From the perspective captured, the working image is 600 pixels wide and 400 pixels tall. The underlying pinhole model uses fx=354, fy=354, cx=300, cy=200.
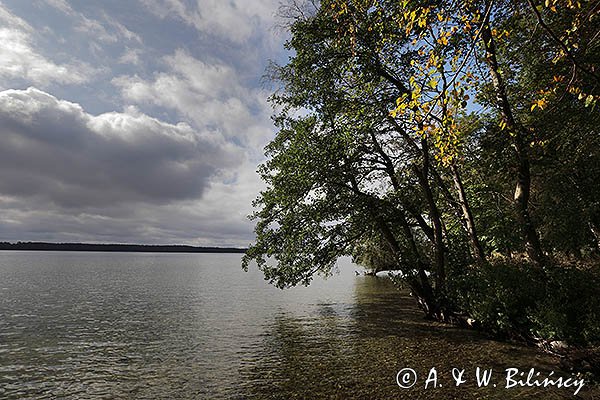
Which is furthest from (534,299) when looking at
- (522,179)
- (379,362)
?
(379,362)

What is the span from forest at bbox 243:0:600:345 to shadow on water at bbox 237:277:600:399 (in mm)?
2183

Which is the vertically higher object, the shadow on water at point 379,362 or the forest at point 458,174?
the forest at point 458,174

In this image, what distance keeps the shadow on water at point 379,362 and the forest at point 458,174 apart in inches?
85.9

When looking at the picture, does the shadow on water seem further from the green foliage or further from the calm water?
the green foliage

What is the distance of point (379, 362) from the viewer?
594 inches

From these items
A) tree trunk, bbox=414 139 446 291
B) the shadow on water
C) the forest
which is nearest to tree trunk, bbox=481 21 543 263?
the forest

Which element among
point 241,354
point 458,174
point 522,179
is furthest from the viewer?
point 458,174

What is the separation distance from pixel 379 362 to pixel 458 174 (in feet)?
39.7

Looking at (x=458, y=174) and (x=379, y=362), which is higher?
(x=458, y=174)

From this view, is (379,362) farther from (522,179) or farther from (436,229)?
(522,179)

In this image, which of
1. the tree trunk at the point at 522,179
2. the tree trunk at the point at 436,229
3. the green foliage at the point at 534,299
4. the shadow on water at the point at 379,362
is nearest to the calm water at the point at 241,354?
the shadow on water at the point at 379,362

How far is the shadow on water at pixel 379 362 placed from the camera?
11750 mm

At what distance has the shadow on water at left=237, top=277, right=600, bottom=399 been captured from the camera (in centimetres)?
1175

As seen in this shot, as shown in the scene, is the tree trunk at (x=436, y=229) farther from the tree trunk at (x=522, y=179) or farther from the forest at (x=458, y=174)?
the tree trunk at (x=522, y=179)
